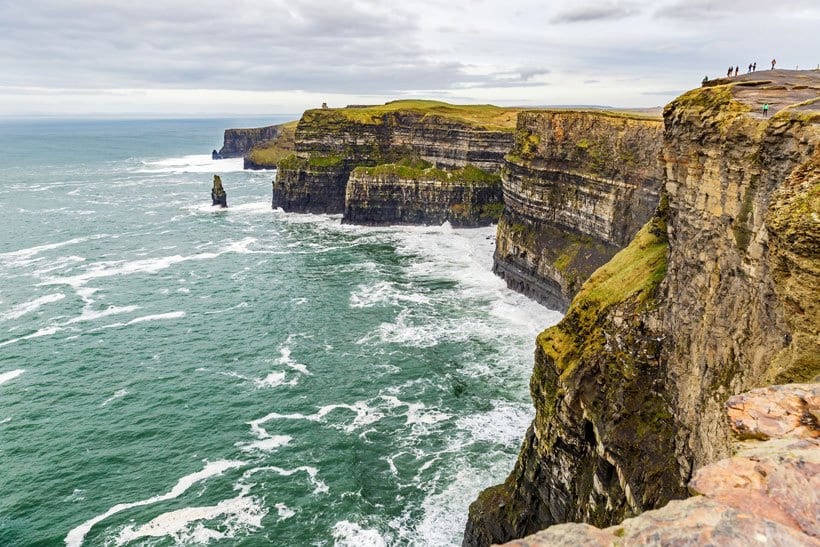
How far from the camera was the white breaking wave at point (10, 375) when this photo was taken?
49906 mm

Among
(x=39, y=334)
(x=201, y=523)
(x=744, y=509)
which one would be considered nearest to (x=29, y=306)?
(x=39, y=334)

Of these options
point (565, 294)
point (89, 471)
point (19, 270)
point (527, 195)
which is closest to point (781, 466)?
point (89, 471)

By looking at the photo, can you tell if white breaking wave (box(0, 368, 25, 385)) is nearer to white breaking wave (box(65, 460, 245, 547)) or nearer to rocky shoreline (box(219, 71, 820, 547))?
white breaking wave (box(65, 460, 245, 547))

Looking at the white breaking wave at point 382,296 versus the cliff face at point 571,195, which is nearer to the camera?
the cliff face at point 571,195

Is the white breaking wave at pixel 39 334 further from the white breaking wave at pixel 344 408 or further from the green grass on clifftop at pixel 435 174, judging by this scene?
the green grass on clifftop at pixel 435 174

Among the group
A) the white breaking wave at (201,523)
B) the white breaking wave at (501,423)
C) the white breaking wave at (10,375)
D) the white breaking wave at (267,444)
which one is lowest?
the white breaking wave at (201,523)

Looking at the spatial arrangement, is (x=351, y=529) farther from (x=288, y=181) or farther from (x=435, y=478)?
(x=288, y=181)

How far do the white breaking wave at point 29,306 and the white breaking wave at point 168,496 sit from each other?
1611 inches

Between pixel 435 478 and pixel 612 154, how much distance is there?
4161 centimetres

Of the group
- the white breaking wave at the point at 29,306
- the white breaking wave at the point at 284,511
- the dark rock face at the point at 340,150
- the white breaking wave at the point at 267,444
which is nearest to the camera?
the white breaking wave at the point at 284,511

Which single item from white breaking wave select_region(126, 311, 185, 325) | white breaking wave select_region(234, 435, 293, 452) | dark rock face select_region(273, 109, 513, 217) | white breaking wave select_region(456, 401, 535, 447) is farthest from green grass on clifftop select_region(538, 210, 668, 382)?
dark rock face select_region(273, 109, 513, 217)

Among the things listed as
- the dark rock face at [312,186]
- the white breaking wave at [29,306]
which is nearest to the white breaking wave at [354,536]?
the white breaking wave at [29,306]

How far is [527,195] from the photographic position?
7400 centimetres

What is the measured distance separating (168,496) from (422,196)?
85079mm
